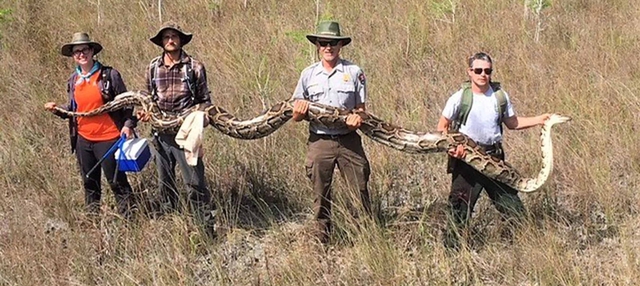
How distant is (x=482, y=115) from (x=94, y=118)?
3.31m

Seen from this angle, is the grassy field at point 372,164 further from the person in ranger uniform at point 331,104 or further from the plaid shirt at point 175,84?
the plaid shirt at point 175,84

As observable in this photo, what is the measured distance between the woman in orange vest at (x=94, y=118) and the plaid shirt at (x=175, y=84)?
0.44 meters

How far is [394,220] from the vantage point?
496 cm

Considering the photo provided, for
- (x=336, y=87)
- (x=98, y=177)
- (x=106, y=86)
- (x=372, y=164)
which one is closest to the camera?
(x=336, y=87)

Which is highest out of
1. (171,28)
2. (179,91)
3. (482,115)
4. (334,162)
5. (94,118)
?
(171,28)

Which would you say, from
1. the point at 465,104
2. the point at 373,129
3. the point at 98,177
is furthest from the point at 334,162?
the point at 98,177

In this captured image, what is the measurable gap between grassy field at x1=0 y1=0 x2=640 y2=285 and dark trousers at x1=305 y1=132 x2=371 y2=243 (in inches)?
8.2

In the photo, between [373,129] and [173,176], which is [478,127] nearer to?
[373,129]

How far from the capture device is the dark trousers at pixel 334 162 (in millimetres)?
4484

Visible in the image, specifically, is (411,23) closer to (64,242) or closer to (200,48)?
(200,48)

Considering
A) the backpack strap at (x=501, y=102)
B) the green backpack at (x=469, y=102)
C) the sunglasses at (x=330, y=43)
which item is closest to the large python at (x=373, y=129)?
the green backpack at (x=469, y=102)

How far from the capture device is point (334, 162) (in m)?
4.51

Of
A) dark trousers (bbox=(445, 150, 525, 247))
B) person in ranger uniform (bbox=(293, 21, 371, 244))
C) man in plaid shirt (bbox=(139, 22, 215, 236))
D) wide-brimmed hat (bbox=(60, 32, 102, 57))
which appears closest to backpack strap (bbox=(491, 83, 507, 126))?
dark trousers (bbox=(445, 150, 525, 247))

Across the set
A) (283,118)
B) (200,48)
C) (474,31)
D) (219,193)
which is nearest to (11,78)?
(200,48)
